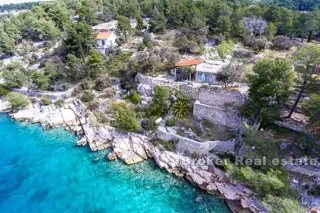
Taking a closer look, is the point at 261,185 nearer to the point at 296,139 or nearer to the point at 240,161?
the point at 240,161

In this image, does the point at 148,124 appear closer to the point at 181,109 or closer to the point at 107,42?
the point at 181,109

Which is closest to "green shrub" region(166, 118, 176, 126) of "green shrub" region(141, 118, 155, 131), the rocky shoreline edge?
"green shrub" region(141, 118, 155, 131)

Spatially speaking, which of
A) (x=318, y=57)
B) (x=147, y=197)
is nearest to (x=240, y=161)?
(x=147, y=197)

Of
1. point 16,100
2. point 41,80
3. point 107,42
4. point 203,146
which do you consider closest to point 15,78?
point 41,80

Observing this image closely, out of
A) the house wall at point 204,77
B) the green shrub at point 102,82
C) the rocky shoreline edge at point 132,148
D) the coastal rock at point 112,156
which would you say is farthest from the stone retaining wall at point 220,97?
the green shrub at point 102,82

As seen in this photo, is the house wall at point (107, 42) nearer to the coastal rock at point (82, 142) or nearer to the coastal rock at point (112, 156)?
the coastal rock at point (82, 142)
